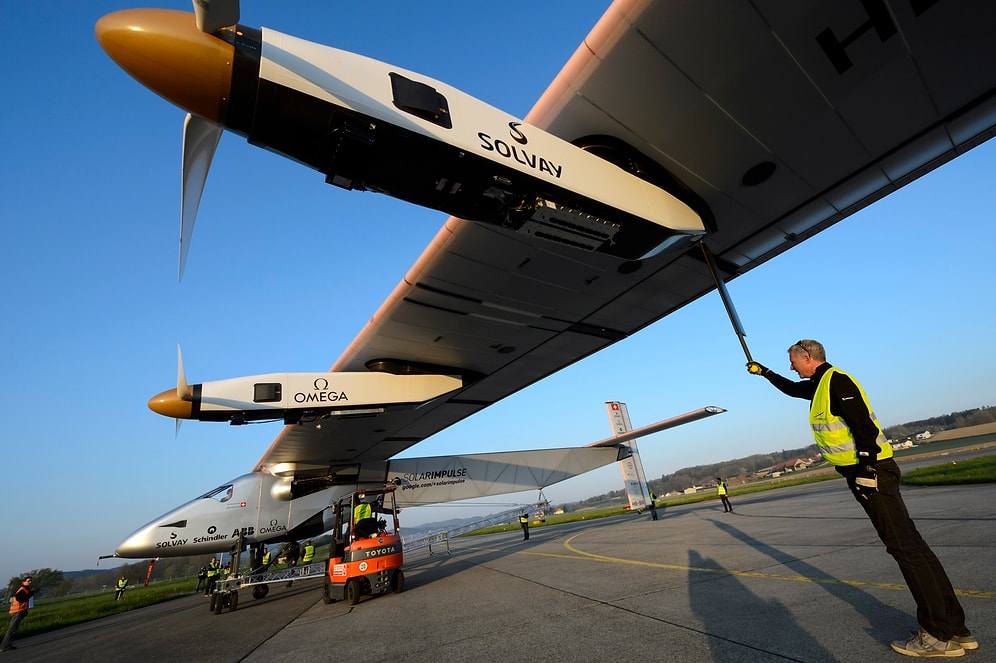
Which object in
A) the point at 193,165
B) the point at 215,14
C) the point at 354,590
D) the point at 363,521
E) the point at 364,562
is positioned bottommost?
the point at 354,590

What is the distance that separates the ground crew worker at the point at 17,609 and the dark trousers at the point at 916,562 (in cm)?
1809

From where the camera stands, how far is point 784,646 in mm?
2996

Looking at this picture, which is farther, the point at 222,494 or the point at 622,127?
the point at 222,494

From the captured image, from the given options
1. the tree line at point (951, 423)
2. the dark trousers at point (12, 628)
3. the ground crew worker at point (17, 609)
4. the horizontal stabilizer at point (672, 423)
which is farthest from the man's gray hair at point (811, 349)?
the tree line at point (951, 423)

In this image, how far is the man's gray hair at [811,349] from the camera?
11.4 ft

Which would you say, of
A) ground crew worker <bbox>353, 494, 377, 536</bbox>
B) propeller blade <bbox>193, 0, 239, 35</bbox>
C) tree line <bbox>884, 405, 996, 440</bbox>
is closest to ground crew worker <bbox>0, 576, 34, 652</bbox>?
ground crew worker <bbox>353, 494, 377, 536</bbox>

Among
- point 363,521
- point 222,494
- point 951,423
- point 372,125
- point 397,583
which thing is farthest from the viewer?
point 951,423

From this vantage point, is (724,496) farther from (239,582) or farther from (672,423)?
(239,582)

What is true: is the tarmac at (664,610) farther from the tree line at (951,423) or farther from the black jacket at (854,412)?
the tree line at (951,423)

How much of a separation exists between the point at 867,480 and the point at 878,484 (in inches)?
2.4

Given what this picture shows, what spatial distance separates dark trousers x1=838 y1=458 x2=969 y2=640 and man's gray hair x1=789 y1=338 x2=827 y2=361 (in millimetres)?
855

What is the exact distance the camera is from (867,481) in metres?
2.95

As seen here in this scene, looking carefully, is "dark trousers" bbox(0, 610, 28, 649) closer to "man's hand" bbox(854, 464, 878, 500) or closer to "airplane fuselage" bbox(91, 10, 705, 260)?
"airplane fuselage" bbox(91, 10, 705, 260)

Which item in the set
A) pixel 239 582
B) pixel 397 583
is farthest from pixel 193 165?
pixel 239 582
